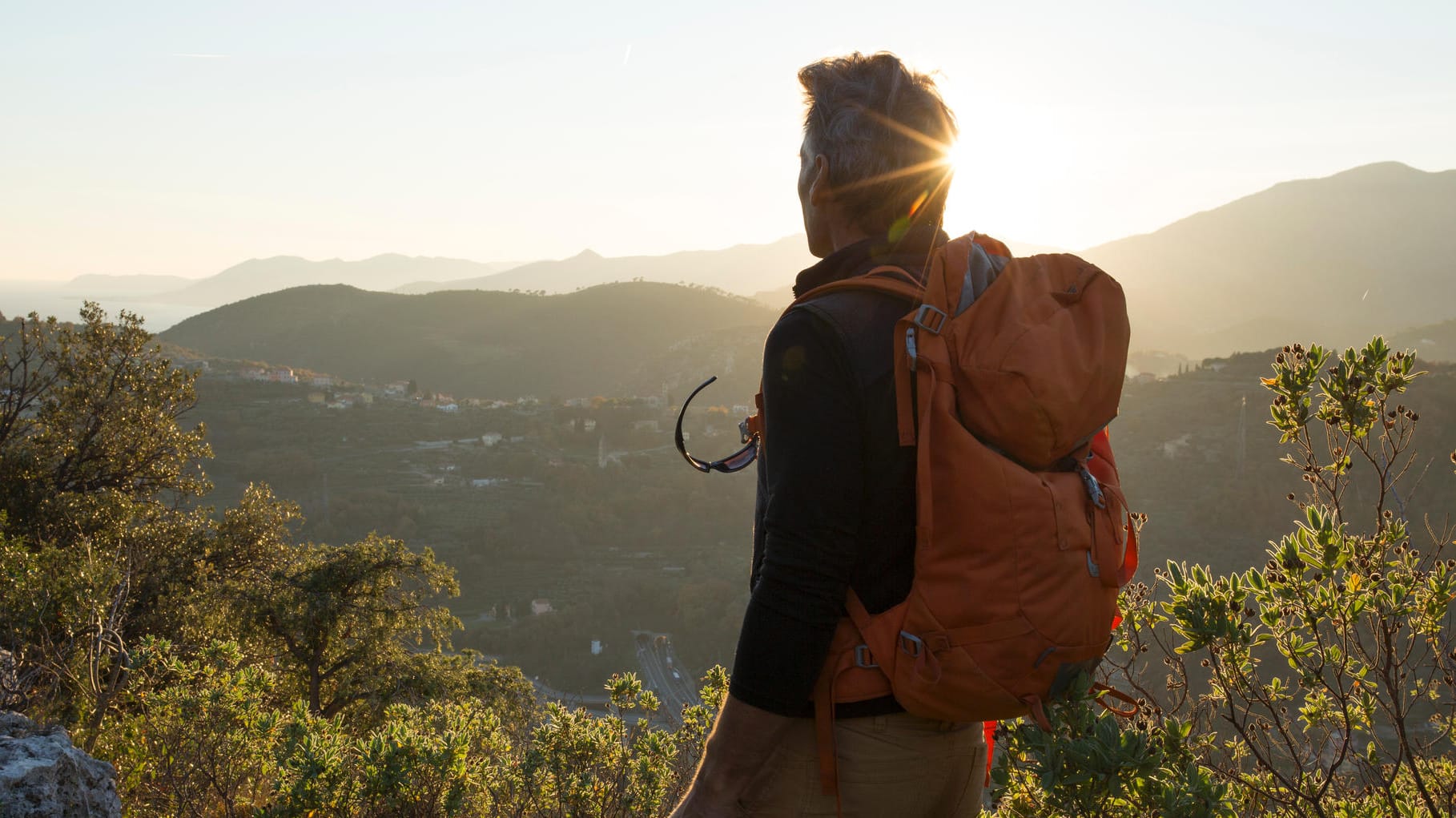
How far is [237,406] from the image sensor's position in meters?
45.1

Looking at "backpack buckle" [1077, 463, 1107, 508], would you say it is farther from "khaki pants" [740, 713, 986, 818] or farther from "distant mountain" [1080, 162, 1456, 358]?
"distant mountain" [1080, 162, 1456, 358]

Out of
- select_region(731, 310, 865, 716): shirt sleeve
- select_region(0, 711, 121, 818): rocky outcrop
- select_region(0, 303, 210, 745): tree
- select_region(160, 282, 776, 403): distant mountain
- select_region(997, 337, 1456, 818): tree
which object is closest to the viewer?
select_region(731, 310, 865, 716): shirt sleeve

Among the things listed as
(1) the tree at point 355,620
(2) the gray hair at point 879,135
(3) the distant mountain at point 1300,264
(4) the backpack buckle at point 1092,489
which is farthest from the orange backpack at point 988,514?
(3) the distant mountain at point 1300,264

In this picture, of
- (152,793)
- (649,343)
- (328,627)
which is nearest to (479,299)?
(649,343)

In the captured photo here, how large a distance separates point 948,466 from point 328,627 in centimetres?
923

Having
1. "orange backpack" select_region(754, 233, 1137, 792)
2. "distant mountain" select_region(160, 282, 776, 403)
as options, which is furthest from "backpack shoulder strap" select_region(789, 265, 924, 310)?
"distant mountain" select_region(160, 282, 776, 403)

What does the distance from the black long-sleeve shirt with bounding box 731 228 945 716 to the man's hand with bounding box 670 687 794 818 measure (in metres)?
0.02

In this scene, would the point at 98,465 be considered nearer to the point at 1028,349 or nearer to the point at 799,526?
the point at 799,526

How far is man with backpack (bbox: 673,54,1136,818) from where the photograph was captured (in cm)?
98

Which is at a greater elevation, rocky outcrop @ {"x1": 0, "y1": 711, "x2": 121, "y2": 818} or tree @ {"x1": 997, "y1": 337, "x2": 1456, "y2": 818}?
tree @ {"x1": 997, "y1": 337, "x2": 1456, "y2": 818}

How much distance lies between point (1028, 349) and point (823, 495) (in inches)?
11.8

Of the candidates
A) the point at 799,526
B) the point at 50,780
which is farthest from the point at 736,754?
the point at 50,780

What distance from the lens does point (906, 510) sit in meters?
1.03

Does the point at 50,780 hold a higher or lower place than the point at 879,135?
lower
